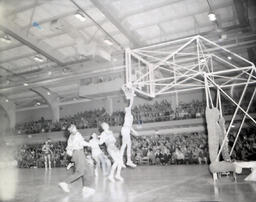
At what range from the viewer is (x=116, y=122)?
20.7 meters

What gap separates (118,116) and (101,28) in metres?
8.61

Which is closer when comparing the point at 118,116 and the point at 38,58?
the point at 38,58

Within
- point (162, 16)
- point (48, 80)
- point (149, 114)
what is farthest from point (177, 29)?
point (48, 80)

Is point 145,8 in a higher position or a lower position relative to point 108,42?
higher

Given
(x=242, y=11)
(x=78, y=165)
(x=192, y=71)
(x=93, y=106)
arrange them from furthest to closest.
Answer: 1. (x=93, y=106)
2. (x=242, y=11)
3. (x=192, y=71)
4. (x=78, y=165)

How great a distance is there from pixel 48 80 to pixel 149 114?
358 inches

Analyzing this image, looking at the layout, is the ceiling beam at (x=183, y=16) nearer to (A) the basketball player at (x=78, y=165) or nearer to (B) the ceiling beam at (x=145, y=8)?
(B) the ceiling beam at (x=145, y=8)

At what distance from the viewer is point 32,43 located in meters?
16.8

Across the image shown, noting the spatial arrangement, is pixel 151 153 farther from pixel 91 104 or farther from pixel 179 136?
pixel 91 104

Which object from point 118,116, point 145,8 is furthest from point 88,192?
point 118,116

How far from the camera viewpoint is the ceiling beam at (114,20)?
12.8m

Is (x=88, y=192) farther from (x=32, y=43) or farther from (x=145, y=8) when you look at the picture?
(x=32, y=43)

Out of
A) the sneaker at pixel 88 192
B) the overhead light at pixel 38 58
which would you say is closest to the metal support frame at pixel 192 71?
the sneaker at pixel 88 192

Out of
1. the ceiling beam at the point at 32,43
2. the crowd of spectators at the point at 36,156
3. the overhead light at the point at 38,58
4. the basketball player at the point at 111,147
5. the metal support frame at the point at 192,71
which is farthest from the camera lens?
the crowd of spectators at the point at 36,156
